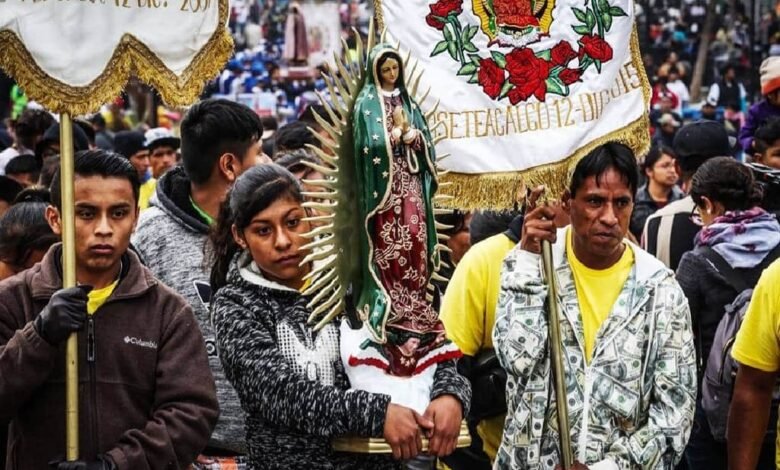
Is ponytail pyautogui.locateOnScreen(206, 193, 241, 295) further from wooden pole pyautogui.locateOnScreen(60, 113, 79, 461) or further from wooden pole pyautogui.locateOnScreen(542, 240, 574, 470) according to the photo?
wooden pole pyautogui.locateOnScreen(542, 240, 574, 470)

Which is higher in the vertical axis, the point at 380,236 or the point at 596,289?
the point at 380,236

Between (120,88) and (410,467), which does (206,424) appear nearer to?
(410,467)

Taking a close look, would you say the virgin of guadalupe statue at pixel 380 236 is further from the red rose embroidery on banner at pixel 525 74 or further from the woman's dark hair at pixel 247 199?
the red rose embroidery on banner at pixel 525 74

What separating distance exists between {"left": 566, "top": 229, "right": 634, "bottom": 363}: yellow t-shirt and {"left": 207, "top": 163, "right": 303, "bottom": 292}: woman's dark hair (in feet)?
3.45

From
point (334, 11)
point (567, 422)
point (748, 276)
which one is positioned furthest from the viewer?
point (334, 11)

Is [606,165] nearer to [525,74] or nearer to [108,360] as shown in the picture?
[525,74]

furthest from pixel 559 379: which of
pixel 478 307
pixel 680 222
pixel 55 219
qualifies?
pixel 680 222

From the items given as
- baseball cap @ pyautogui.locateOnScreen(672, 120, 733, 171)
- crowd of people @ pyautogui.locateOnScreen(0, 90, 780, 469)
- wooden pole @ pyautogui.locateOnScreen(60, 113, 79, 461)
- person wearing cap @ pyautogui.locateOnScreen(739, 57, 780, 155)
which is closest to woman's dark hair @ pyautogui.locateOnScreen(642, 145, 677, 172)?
person wearing cap @ pyautogui.locateOnScreen(739, 57, 780, 155)

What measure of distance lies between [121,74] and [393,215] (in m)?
1.10

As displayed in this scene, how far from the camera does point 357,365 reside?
423 cm

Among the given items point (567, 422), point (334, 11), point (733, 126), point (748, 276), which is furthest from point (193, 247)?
point (334, 11)

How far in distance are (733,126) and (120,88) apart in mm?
18638

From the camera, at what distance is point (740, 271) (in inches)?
253

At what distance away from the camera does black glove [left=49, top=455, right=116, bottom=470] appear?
4.14 metres
